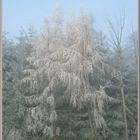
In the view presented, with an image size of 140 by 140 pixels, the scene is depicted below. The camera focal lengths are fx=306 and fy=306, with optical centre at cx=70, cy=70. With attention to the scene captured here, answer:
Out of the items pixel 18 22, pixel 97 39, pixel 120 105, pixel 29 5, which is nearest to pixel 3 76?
pixel 18 22

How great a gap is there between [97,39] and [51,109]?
20.4 inches

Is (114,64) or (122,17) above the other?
(122,17)

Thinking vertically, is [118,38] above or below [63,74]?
above

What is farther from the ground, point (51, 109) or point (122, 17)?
point (122, 17)

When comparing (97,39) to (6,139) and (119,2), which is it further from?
(6,139)

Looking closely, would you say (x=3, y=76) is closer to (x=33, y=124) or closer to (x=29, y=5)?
(x=33, y=124)

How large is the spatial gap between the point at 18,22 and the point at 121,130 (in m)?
0.92

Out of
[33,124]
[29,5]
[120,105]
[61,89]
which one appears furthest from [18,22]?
[120,105]

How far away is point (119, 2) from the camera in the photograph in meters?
1.91

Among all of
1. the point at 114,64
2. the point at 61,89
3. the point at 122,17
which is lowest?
the point at 61,89

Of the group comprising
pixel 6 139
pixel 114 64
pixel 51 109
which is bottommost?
pixel 6 139

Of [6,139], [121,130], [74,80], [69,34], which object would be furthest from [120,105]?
[6,139]

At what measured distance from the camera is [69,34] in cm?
191

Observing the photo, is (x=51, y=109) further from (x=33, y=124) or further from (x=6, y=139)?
(x=6, y=139)
